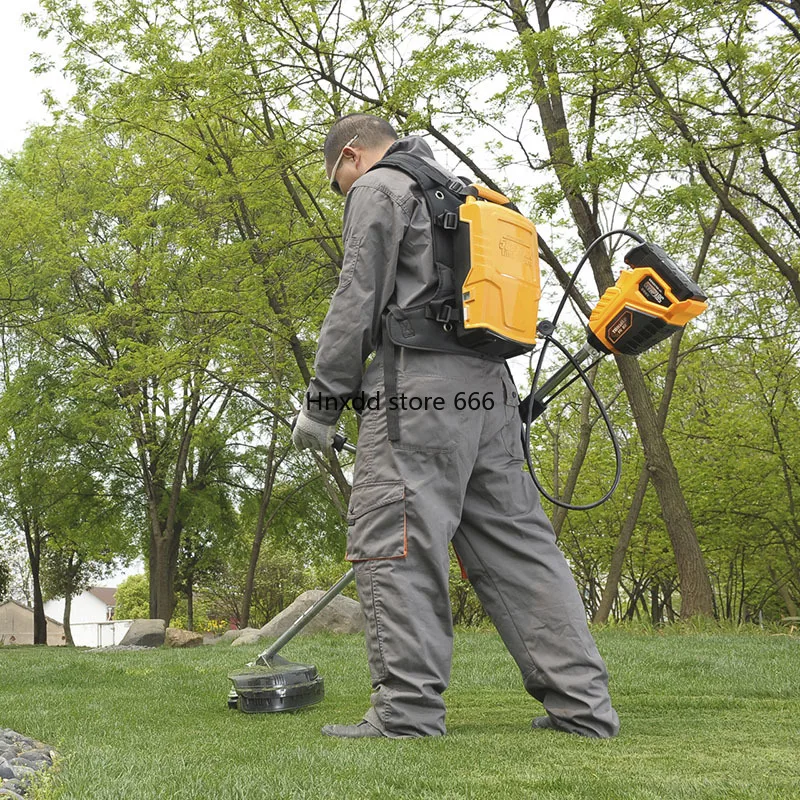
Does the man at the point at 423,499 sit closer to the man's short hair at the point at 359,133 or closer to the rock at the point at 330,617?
the man's short hair at the point at 359,133

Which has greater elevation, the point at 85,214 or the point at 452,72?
the point at 85,214

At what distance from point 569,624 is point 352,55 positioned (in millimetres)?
9030

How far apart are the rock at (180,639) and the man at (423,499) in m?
11.0

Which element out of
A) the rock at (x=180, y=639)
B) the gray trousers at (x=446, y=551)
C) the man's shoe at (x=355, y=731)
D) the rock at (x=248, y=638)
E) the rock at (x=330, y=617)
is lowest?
the rock at (x=180, y=639)

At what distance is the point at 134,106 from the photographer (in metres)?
11.9

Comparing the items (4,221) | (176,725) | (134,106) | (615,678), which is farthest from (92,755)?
(4,221)

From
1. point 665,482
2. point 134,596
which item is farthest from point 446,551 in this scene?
point 134,596

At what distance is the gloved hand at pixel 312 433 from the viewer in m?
3.26

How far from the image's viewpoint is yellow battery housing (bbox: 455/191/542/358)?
306 cm

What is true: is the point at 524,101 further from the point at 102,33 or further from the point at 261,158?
the point at 102,33

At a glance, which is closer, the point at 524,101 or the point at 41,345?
the point at 524,101

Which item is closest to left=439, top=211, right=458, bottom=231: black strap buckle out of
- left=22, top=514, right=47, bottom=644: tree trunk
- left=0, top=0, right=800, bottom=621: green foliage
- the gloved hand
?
the gloved hand

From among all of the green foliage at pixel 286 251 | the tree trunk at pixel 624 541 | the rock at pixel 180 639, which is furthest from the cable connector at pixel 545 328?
the tree trunk at pixel 624 541

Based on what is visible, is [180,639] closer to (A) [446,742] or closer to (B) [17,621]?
(A) [446,742]
